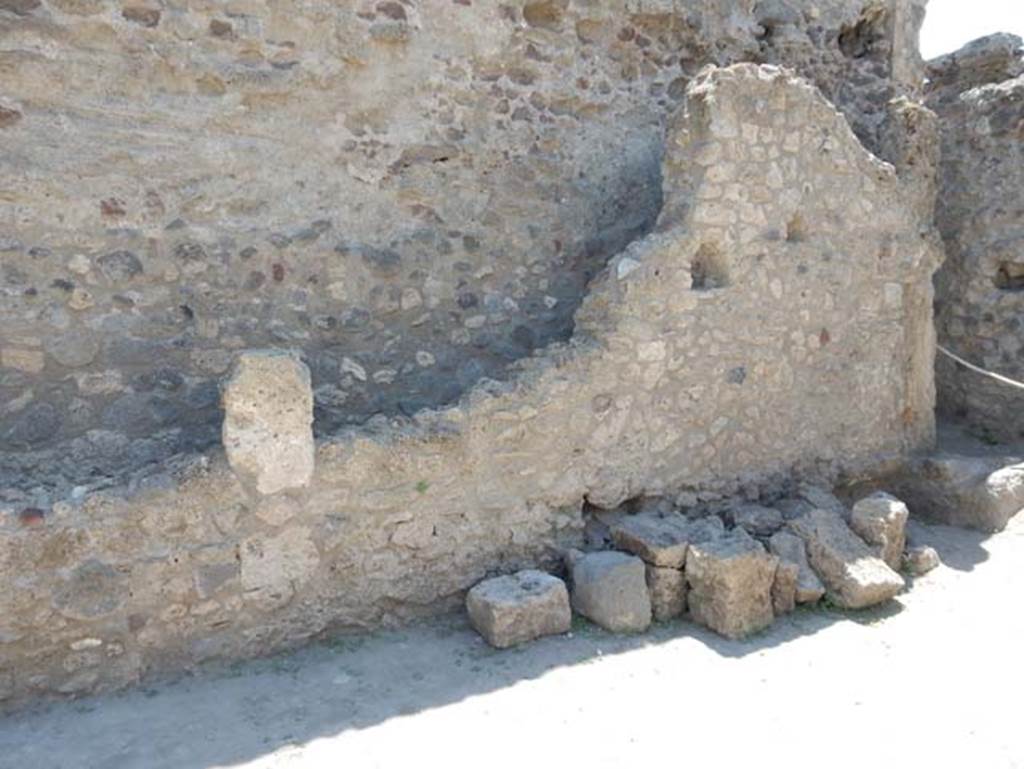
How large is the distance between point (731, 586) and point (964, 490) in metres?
2.52

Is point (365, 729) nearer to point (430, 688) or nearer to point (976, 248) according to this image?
point (430, 688)

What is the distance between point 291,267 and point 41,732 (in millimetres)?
2399

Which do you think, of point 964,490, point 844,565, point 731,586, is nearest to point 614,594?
point 731,586

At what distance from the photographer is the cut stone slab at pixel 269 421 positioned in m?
3.55

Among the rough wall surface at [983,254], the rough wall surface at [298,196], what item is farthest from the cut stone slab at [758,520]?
the rough wall surface at [983,254]

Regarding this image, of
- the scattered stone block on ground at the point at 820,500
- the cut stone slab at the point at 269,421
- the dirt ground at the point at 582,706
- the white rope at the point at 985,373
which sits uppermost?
the cut stone slab at the point at 269,421

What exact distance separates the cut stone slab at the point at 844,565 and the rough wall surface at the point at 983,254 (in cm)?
309

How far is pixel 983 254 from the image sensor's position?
7043 millimetres

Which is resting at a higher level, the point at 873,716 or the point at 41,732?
the point at 41,732

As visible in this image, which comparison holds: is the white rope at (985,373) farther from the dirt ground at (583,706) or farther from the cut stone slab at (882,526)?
the dirt ground at (583,706)

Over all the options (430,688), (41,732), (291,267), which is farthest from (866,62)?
(41,732)

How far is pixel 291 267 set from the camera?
15.0 ft

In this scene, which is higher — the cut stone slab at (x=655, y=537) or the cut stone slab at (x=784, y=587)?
the cut stone slab at (x=655, y=537)

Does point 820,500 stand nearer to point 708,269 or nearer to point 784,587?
point 784,587
